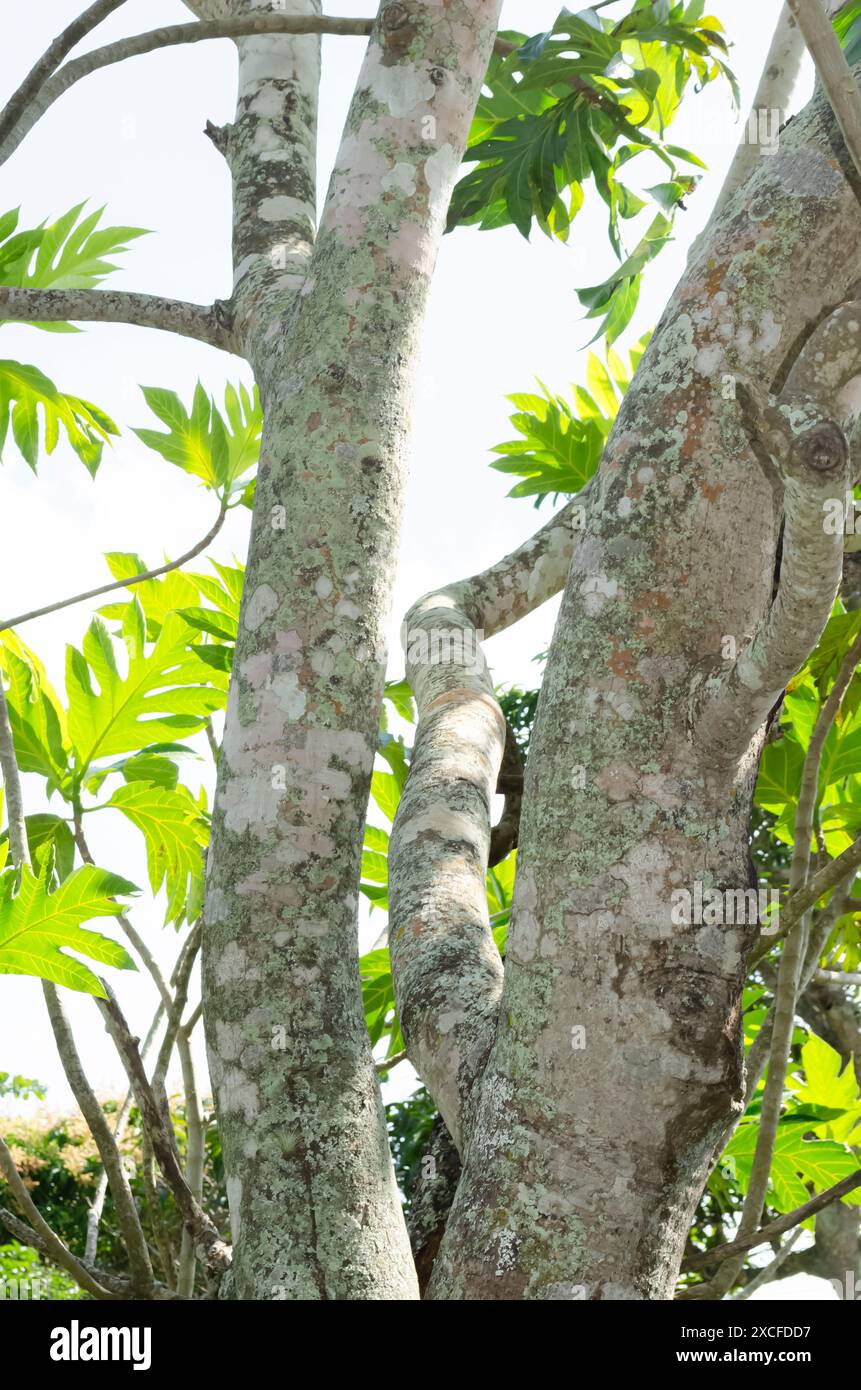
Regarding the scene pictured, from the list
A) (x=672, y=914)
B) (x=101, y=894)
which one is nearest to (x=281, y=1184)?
(x=672, y=914)

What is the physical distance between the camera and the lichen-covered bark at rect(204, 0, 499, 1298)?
100 centimetres

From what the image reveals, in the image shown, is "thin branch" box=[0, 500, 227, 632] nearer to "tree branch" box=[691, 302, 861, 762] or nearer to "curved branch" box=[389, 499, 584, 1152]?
"curved branch" box=[389, 499, 584, 1152]

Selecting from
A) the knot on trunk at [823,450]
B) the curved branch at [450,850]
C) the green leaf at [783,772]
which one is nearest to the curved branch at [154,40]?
the curved branch at [450,850]

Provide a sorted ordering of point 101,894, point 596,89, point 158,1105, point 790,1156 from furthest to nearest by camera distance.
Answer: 1. point 596,89
2. point 790,1156
3. point 158,1105
4. point 101,894

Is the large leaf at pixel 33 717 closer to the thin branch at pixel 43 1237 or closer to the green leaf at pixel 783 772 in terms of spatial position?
the thin branch at pixel 43 1237

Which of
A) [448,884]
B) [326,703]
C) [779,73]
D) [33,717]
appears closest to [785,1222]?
[448,884]

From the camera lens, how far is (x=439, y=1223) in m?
1.33

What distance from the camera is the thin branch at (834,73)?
0.78m

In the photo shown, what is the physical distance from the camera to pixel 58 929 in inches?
63.2

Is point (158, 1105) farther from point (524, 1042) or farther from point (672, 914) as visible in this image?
point (672, 914)

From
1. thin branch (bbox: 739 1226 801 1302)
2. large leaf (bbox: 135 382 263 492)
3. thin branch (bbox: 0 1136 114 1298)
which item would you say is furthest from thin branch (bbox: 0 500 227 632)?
thin branch (bbox: 739 1226 801 1302)

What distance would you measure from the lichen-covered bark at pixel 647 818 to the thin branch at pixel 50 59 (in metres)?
0.78

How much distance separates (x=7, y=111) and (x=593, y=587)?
0.88 metres
